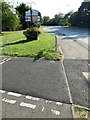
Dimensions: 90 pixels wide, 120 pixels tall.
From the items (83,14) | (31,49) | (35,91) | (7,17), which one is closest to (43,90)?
(35,91)

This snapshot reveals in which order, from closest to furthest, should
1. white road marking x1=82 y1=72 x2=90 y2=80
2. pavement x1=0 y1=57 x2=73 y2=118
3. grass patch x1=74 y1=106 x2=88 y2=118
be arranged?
grass patch x1=74 y1=106 x2=88 y2=118, pavement x1=0 y1=57 x2=73 y2=118, white road marking x1=82 y1=72 x2=90 y2=80

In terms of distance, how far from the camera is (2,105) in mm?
5500

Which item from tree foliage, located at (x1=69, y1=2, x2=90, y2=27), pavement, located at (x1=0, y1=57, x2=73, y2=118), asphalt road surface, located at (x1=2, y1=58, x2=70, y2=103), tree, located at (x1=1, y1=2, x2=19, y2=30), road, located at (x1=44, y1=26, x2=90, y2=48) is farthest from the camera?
tree foliage, located at (x1=69, y1=2, x2=90, y2=27)

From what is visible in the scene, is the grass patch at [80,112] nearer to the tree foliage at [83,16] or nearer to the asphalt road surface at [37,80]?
the asphalt road surface at [37,80]

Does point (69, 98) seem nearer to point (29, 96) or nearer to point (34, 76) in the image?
point (29, 96)

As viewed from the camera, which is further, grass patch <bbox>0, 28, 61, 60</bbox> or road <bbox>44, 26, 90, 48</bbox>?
road <bbox>44, 26, 90, 48</bbox>

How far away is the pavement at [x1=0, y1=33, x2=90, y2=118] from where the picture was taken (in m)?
5.21

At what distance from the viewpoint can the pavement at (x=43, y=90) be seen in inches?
205

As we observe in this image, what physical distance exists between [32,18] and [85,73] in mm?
42968

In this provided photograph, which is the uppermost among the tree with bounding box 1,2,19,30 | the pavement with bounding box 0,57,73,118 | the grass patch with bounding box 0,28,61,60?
the tree with bounding box 1,2,19,30

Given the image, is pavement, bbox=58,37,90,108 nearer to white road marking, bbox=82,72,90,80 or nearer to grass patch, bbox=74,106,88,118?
white road marking, bbox=82,72,90,80

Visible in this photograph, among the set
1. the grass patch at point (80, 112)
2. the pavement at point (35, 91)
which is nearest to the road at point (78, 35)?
the pavement at point (35, 91)

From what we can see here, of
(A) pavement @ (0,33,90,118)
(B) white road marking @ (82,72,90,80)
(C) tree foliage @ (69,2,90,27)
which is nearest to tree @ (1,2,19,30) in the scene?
(A) pavement @ (0,33,90,118)

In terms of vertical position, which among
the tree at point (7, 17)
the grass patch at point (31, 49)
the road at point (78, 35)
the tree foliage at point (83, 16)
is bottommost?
the grass patch at point (31, 49)
